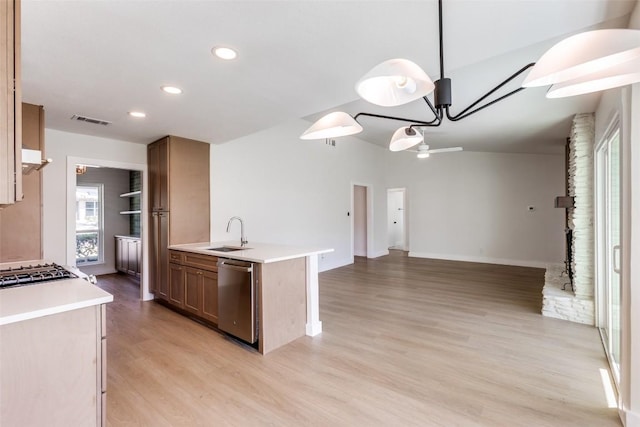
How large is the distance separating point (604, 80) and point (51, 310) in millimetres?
2530

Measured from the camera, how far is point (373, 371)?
251 centimetres

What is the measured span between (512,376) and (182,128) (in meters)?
4.20

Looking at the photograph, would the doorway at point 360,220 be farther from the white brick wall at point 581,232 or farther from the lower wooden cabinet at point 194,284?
the lower wooden cabinet at point 194,284

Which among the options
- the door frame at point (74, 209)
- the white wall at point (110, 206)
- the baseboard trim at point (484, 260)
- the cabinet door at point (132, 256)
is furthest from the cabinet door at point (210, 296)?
the baseboard trim at point (484, 260)

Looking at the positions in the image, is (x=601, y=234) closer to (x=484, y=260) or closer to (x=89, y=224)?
(x=484, y=260)

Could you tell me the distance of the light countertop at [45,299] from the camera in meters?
1.33

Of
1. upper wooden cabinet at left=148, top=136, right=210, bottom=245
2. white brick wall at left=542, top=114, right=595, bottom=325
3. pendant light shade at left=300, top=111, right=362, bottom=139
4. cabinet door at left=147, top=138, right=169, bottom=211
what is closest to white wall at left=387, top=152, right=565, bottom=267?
white brick wall at left=542, top=114, right=595, bottom=325

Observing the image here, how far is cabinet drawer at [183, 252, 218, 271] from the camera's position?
3.35 m

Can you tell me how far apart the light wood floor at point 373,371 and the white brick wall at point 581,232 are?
0.64ft

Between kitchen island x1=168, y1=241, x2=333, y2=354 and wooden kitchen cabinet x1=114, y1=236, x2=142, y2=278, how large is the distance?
2.81 meters

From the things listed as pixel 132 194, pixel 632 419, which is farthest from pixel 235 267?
pixel 132 194

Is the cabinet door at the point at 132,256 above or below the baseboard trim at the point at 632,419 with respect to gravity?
above

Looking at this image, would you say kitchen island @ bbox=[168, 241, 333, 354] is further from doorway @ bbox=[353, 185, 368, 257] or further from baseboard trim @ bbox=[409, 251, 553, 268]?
baseboard trim @ bbox=[409, 251, 553, 268]

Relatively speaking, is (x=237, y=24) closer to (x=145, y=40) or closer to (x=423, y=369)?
(x=145, y=40)
